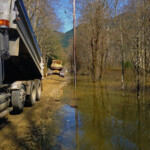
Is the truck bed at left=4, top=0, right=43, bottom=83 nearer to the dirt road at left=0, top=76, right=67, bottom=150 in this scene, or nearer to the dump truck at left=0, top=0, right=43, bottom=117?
the dump truck at left=0, top=0, right=43, bottom=117

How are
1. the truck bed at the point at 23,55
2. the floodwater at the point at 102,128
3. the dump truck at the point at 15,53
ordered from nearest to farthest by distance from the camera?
the floodwater at the point at 102,128, the dump truck at the point at 15,53, the truck bed at the point at 23,55

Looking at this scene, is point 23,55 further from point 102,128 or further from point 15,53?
point 102,128

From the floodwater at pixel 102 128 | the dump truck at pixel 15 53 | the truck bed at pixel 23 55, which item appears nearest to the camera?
the floodwater at pixel 102 128

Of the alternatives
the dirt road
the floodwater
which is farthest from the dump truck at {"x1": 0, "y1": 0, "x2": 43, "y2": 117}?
the floodwater

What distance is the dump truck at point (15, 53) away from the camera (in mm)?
4930

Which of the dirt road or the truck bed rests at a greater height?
the truck bed

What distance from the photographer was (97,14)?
63.7 feet

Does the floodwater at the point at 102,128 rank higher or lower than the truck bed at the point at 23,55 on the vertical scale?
lower

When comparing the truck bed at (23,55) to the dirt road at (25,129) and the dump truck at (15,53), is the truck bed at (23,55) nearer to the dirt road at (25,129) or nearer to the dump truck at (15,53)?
the dump truck at (15,53)

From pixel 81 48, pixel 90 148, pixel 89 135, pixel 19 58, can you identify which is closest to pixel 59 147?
pixel 90 148

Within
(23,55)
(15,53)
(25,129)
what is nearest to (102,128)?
(25,129)

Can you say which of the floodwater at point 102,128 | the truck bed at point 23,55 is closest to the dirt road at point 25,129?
the floodwater at point 102,128

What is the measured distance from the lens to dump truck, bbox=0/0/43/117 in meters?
4.93

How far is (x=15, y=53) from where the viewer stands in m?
5.58
